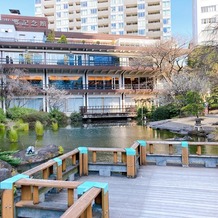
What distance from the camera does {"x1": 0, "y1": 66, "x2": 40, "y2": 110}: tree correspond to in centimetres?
3052

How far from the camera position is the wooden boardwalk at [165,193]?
A: 4.48 m

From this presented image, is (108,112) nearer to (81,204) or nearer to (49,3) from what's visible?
(81,204)

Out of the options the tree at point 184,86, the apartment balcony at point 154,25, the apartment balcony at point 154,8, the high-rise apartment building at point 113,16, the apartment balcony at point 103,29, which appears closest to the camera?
the tree at point 184,86

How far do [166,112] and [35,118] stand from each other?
555 inches

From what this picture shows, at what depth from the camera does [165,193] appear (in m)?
5.40

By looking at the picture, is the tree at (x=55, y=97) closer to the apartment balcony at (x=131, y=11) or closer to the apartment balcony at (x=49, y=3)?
the apartment balcony at (x=131, y=11)

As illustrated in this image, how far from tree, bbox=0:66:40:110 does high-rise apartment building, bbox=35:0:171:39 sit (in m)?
42.2

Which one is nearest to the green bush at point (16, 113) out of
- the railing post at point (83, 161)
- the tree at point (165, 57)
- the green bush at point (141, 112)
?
the green bush at point (141, 112)

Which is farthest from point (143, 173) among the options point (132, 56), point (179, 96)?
point (132, 56)

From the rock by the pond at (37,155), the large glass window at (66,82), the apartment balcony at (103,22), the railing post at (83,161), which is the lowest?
the rock by the pond at (37,155)

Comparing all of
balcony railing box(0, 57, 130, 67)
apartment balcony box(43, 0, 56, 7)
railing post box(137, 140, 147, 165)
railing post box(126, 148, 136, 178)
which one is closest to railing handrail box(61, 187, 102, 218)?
railing post box(126, 148, 136, 178)

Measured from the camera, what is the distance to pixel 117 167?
266 inches

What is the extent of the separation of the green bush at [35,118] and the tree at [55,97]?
4.59 metres

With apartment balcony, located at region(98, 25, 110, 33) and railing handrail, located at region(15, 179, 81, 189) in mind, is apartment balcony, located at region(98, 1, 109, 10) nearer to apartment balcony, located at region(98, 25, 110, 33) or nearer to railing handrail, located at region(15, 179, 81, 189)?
apartment balcony, located at region(98, 25, 110, 33)
